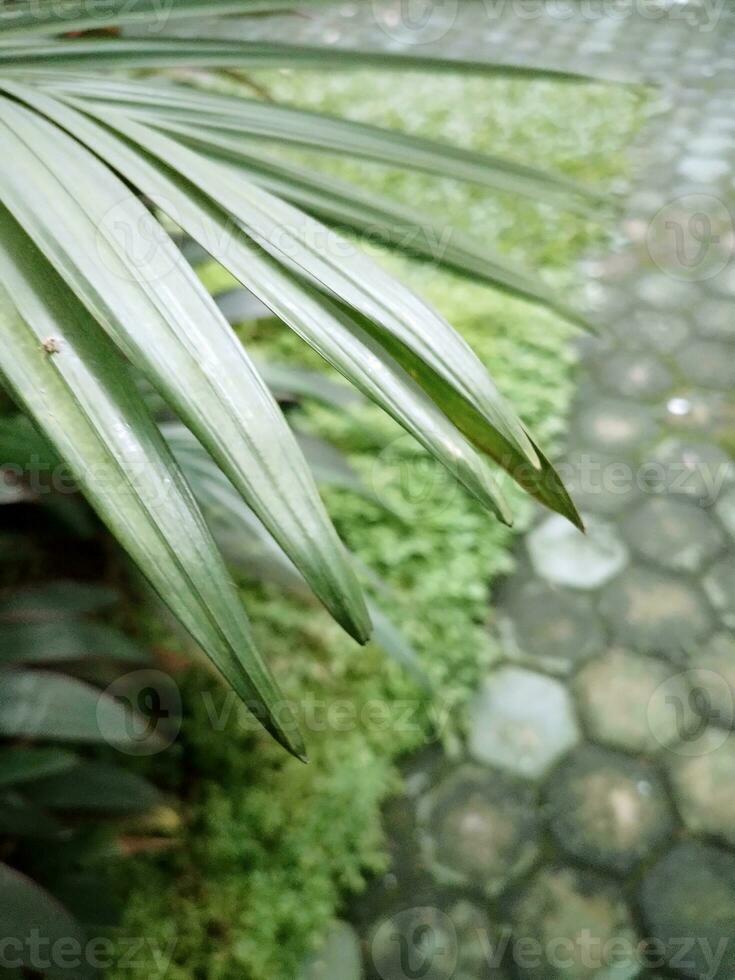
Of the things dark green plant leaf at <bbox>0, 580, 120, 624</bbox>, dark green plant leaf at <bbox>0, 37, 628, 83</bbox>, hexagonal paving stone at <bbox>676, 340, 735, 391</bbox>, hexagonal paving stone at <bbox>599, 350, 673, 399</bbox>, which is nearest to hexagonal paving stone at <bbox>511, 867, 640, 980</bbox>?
dark green plant leaf at <bbox>0, 580, 120, 624</bbox>

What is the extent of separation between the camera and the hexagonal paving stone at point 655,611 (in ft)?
5.49

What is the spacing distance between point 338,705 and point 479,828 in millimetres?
400

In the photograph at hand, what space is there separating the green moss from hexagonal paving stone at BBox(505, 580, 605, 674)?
0.08 meters

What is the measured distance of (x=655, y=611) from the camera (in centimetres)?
173

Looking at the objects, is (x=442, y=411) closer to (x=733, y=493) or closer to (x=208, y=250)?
(x=208, y=250)

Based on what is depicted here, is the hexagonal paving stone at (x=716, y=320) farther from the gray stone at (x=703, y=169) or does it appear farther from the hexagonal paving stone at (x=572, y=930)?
the hexagonal paving stone at (x=572, y=930)

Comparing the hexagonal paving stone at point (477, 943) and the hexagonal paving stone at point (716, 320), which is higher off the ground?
the hexagonal paving stone at point (716, 320)

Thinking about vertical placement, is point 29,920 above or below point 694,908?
above

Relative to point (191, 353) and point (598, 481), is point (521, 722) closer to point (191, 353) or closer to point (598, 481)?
point (598, 481)

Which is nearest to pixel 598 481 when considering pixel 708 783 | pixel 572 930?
pixel 708 783

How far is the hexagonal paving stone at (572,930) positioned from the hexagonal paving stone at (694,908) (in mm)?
59

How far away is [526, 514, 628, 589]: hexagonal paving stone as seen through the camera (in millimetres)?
1838

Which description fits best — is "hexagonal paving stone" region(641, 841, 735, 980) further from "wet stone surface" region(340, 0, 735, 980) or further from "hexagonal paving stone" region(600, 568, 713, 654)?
"hexagonal paving stone" region(600, 568, 713, 654)

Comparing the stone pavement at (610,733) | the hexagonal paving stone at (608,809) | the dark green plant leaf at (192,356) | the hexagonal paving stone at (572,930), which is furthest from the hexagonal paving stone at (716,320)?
the dark green plant leaf at (192,356)
